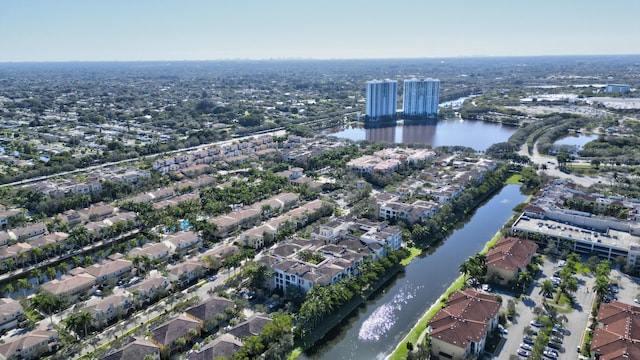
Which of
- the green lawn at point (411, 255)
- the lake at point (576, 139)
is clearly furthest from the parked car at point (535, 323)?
the lake at point (576, 139)

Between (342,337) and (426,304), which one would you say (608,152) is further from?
(342,337)

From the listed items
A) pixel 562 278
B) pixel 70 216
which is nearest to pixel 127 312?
pixel 70 216

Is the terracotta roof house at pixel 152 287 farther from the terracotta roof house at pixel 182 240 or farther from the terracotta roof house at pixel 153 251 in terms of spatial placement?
the terracotta roof house at pixel 182 240

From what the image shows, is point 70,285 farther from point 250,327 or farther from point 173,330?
point 250,327

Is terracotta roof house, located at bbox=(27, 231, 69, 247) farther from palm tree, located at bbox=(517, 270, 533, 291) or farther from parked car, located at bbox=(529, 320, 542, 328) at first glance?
parked car, located at bbox=(529, 320, 542, 328)

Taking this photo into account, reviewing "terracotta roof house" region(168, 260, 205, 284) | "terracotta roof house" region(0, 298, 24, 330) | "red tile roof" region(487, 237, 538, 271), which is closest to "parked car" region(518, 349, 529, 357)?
"red tile roof" region(487, 237, 538, 271)

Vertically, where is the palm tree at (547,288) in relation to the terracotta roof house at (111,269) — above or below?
above
